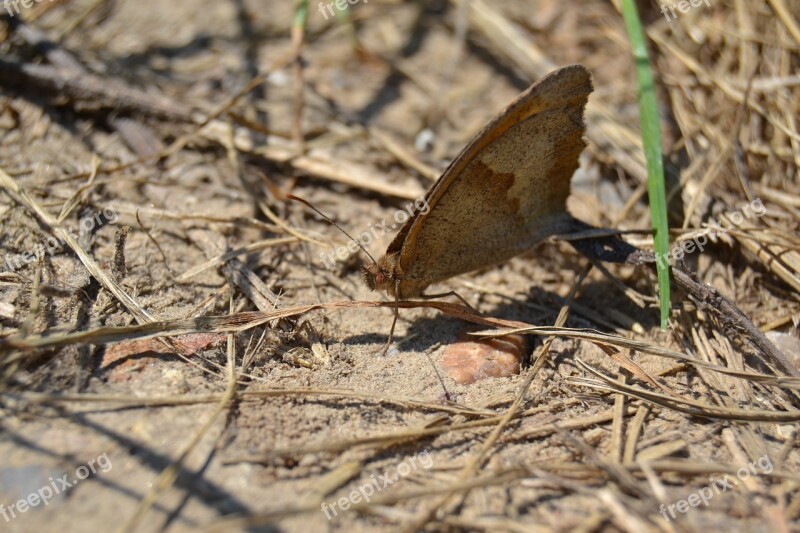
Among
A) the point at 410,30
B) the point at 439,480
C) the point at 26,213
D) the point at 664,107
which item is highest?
the point at 410,30

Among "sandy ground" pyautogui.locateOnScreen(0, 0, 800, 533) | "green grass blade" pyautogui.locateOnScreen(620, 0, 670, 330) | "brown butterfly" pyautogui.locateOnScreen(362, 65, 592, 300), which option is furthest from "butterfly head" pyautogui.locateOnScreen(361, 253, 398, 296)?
"green grass blade" pyautogui.locateOnScreen(620, 0, 670, 330)

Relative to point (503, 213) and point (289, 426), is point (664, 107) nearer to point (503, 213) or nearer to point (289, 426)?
point (503, 213)

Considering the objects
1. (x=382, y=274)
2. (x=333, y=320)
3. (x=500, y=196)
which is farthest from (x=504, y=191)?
(x=333, y=320)

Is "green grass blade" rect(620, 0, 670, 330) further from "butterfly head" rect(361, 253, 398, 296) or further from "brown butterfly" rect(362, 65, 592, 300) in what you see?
"butterfly head" rect(361, 253, 398, 296)

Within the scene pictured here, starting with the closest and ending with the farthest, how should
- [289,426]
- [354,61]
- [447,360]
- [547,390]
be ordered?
[289,426] → [547,390] → [447,360] → [354,61]

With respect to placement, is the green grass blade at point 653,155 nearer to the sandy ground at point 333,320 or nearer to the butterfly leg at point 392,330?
the sandy ground at point 333,320

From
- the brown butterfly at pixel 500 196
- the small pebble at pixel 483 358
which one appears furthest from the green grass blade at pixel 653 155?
the small pebble at pixel 483 358

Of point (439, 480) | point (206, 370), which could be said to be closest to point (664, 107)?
point (439, 480)
